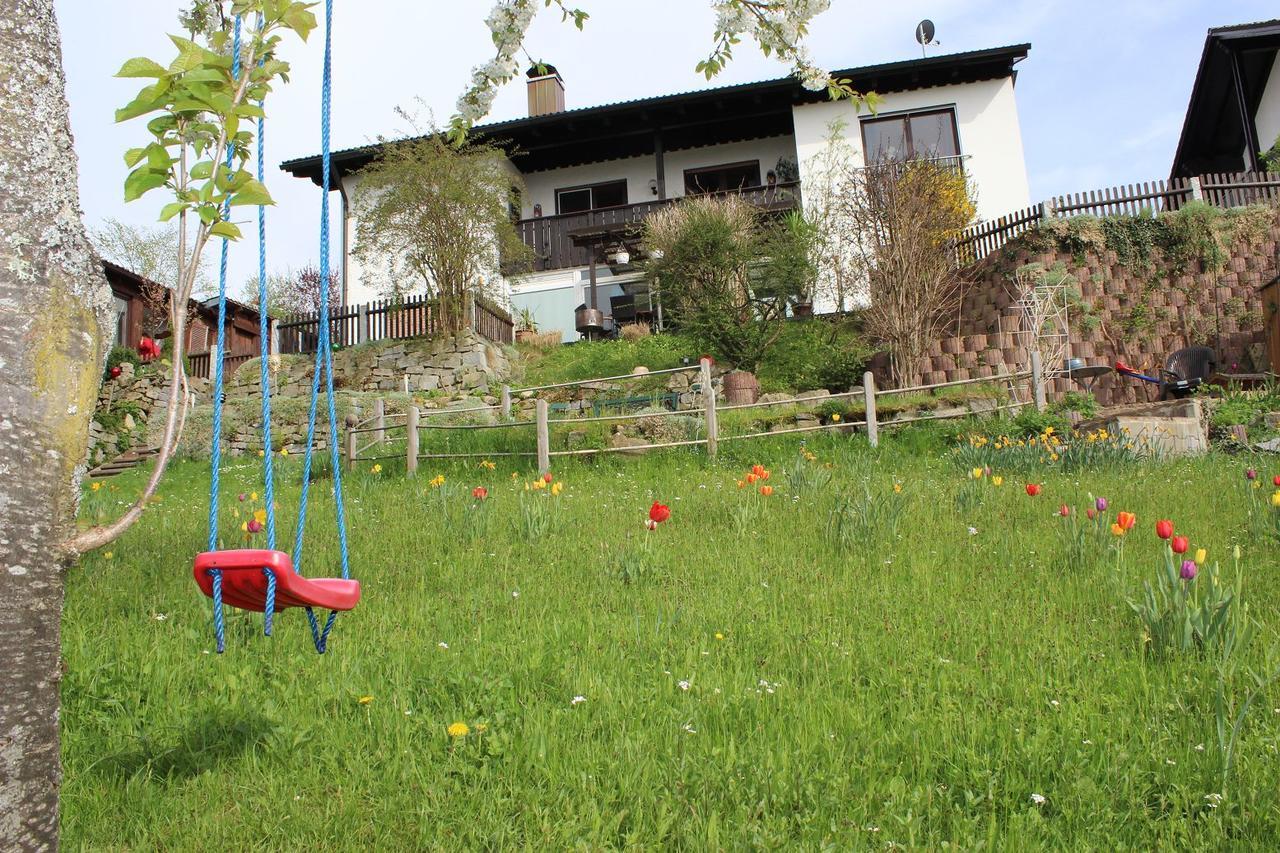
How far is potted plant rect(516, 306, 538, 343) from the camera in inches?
746

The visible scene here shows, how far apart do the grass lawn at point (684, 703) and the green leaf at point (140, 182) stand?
1.49 meters

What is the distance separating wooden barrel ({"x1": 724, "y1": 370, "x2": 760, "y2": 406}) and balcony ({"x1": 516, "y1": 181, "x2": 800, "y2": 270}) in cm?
741

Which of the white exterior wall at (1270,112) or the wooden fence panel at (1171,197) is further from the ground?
the white exterior wall at (1270,112)

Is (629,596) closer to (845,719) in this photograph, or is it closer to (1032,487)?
(845,719)

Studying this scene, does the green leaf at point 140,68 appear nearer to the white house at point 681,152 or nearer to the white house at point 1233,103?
the white house at point 681,152

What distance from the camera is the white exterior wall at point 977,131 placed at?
18656 millimetres

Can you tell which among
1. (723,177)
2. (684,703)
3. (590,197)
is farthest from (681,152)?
(684,703)

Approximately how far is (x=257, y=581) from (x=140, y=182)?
2.65 feet

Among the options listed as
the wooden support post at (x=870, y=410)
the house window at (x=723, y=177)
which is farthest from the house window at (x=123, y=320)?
the wooden support post at (x=870, y=410)

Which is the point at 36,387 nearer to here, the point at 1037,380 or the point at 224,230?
the point at 224,230

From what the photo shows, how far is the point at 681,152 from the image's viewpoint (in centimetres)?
2181

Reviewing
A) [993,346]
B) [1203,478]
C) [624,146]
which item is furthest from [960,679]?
[624,146]

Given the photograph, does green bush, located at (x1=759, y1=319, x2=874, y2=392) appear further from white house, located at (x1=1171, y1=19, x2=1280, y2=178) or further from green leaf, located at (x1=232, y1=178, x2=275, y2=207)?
green leaf, located at (x1=232, y1=178, x2=275, y2=207)

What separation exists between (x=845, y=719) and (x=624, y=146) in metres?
21.3
